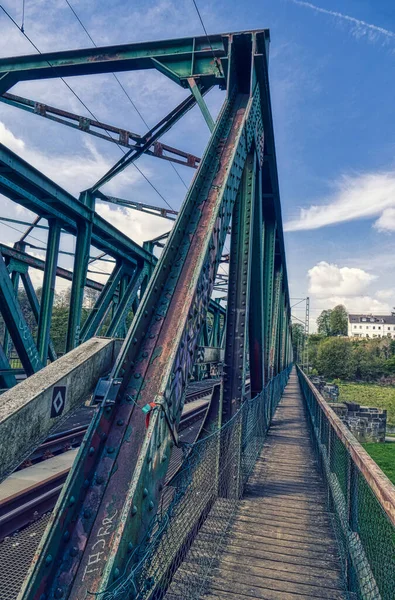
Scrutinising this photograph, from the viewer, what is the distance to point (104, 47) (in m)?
6.12

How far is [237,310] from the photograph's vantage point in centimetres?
471

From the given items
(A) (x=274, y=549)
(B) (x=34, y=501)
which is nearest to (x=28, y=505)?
(B) (x=34, y=501)

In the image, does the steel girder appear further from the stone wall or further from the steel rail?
the stone wall

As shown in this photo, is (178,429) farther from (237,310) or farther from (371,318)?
(371,318)

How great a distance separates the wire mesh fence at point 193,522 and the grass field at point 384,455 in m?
12.4

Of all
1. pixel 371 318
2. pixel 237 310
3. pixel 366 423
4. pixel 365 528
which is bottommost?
pixel 366 423

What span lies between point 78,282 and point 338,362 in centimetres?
6192

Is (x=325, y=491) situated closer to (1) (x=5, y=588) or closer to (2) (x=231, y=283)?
(2) (x=231, y=283)

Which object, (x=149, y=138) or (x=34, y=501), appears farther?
(x=149, y=138)

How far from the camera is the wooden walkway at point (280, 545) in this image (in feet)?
9.75

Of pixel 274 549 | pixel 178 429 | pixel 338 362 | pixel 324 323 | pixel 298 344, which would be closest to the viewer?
pixel 274 549

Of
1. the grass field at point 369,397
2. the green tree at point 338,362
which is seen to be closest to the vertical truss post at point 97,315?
the grass field at point 369,397

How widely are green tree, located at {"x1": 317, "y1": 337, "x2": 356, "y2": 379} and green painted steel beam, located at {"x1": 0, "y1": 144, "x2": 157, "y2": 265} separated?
60516 millimetres

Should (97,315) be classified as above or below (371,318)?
below
